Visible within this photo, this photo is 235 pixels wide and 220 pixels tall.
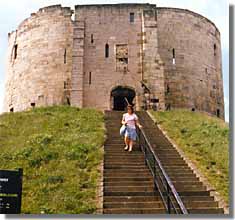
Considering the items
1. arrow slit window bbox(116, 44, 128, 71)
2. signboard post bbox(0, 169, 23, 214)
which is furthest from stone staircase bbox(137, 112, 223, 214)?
arrow slit window bbox(116, 44, 128, 71)

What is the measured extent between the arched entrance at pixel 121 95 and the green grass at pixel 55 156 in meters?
5.82

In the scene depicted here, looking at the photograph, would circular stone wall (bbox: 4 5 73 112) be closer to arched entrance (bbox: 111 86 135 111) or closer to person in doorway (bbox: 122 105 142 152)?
arched entrance (bbox: 111 86 135 111)

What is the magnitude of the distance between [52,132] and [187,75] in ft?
40.8

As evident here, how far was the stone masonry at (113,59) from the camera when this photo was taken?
2464cm

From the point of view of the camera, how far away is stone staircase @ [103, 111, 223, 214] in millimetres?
9195

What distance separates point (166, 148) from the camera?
44.9 feet

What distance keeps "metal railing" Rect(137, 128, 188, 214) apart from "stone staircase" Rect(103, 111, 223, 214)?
12 cm

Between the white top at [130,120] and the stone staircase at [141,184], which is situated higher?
the white top at [130,120]

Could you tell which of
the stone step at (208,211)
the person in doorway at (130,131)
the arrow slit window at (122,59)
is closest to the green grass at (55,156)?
the person in doorway at (130,131)

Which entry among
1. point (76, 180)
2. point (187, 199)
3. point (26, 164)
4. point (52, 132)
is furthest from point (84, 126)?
point (187, 199)

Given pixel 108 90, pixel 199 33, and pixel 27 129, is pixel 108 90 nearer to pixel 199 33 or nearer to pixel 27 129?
pixel 199 33

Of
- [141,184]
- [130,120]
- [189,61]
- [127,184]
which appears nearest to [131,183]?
[127,184]

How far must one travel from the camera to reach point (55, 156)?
1250cm

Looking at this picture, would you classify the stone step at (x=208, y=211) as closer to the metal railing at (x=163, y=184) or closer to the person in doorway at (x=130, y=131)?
the metal railing at (x=163, y=184)
